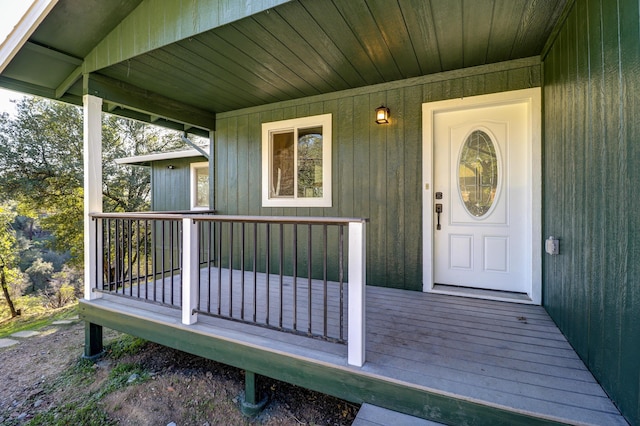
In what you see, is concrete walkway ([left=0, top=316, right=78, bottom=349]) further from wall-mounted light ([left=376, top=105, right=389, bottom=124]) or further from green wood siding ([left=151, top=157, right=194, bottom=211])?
wall-mounted light ([left=376, top=105, right=389, bottom=124])

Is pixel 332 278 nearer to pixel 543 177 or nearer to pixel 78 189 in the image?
pixel 543 177

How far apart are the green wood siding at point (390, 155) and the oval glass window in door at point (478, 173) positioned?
1.47ft

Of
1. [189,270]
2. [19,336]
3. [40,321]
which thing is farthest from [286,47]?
[40,321]

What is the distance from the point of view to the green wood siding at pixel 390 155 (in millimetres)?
3119

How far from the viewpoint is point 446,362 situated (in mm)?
1873

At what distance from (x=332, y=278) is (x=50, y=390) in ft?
9.56

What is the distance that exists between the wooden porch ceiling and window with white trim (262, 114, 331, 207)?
444mm

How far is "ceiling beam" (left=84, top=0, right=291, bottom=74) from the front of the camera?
2262 mm

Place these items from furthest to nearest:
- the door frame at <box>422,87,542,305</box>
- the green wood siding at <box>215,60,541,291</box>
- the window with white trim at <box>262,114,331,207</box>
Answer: the window with white trim at <box>262,114,331,207</box> < the green wood siding at <box>215,60,541,291</box> < the door frame at <box>422,87,542,305</box>

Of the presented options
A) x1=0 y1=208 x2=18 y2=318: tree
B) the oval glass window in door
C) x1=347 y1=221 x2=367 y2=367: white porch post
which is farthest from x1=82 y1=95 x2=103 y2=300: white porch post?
x1=0 y1=208 x2=18 y2=318: tree

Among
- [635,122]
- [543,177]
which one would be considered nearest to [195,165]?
[543,177]

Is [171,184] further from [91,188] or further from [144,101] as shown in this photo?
[91,188]

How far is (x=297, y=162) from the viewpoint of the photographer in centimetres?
407

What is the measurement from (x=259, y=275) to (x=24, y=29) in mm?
3395
